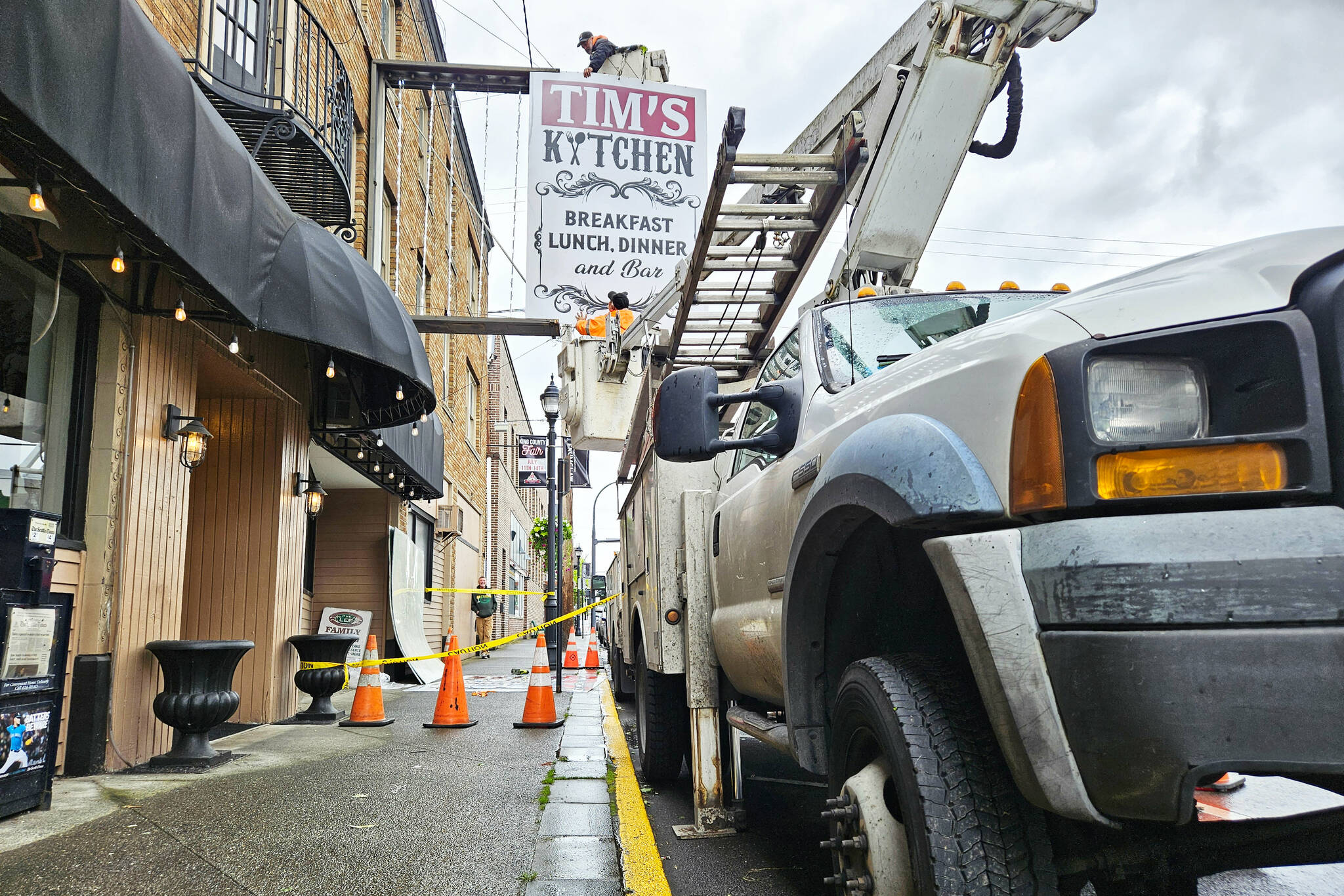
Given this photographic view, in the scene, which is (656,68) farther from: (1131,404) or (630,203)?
(1131,404)

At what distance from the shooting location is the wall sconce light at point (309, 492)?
32.1 ft

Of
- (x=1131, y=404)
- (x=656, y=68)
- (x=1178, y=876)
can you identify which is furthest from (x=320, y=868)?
(x=656, y=68)

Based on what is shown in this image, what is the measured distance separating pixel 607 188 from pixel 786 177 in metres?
6.12

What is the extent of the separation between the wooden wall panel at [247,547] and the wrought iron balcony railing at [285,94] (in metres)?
2.09

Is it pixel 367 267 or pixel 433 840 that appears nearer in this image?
pixel 433 840

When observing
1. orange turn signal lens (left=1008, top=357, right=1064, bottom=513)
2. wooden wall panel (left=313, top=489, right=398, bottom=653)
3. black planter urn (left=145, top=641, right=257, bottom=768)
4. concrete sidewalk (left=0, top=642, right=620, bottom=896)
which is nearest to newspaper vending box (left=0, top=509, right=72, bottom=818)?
concrete sidewalk (left=0, top=642, right=620, bottom=896)

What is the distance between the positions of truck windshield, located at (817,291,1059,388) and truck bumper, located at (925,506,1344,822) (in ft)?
5.57

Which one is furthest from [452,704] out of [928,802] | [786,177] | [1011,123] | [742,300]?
[928,802]

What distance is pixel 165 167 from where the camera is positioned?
481 cm

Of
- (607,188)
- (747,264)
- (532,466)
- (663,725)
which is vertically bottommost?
(663,725)

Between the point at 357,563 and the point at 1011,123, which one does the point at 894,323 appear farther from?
the point at 357,563

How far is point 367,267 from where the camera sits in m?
8.16

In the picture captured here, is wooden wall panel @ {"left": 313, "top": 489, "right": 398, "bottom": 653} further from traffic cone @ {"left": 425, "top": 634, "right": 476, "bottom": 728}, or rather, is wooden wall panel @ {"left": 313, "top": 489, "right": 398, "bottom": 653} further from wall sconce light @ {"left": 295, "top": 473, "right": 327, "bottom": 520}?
traffic cone @ {"left": 425, "top": 634, "right": 476, "bottom": 728}

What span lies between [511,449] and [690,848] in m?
33.4
